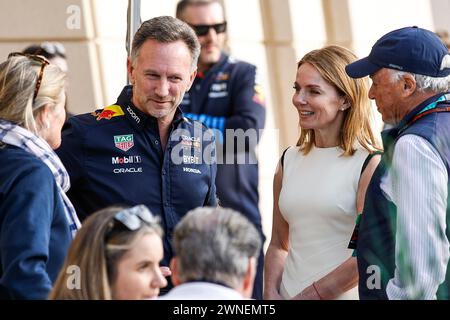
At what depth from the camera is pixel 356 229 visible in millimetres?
4027

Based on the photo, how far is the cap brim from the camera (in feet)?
13.0

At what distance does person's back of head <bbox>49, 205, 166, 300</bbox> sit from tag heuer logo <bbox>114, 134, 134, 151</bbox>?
0.88m

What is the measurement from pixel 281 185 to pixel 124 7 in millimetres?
2686

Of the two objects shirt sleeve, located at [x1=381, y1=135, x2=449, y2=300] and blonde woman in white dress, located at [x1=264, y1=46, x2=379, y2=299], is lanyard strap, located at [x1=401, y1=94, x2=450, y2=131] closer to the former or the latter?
shirt sleeve, located at [x1=381, y1=135, x2=449, y2=300]

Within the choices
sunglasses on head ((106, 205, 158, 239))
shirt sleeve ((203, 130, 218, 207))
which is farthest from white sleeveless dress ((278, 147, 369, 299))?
sunglasses on head ((106, 205, 158, 239))

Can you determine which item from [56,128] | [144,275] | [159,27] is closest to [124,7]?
[159,27]

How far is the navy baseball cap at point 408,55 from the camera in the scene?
12.7ft

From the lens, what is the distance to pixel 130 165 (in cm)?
430

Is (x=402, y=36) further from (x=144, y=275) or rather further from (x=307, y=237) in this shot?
(x=144, y=275)

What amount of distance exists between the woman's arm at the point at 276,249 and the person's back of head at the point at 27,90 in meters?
1.03

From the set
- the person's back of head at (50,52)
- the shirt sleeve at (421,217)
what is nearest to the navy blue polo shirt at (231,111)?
the person's back of head at (50,52)

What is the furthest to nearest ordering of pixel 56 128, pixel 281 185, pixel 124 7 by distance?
pixel 124 7
pixel 281 185
pixel 56 128

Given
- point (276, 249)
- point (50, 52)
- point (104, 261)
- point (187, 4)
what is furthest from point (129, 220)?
point (187, 4)

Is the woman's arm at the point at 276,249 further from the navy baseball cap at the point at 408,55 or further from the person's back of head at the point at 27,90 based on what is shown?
the person's back of head at the point at 27,90
